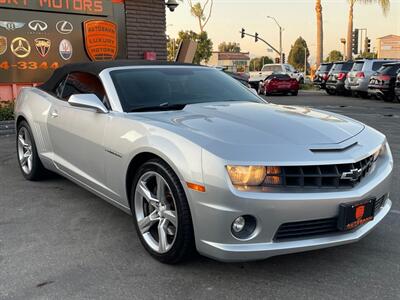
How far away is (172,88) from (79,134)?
0.93 meters

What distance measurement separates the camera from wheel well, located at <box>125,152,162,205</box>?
3.35 m

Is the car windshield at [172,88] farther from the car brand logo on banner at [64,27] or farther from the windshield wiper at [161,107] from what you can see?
the car brand logo on banner at [64,27]

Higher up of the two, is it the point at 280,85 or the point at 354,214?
the point at 280,85

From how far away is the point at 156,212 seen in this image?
3.32 meters

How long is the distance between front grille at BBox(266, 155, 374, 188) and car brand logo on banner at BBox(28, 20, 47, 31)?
9.18 m

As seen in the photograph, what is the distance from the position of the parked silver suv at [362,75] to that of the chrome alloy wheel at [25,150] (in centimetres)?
1663

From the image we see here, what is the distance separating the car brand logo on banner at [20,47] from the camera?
404 inches

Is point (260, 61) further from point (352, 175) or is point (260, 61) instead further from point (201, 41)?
point (352, 175)

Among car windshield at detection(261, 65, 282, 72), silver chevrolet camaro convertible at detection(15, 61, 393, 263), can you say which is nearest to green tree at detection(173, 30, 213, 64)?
car windshield at detection(261, 65, 282, 72)

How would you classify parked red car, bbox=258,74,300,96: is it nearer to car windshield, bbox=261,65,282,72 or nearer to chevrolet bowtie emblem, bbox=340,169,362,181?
car windshield, bbox=261,65,282,72

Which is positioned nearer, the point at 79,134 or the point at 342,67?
the point at 79,134

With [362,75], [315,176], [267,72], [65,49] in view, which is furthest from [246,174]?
[267,72]

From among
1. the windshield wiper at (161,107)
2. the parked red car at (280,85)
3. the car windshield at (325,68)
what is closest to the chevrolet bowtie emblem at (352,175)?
the windshield wiper at (161,107)

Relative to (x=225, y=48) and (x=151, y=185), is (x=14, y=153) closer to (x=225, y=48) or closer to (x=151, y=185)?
(x=151, y=185)
